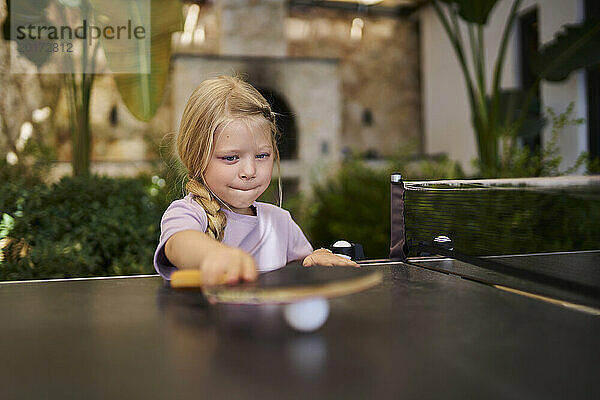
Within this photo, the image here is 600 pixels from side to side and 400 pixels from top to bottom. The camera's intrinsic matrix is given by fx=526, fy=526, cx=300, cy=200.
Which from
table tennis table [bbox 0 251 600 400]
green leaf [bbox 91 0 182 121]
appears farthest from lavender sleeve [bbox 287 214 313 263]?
green leaf [bbox 91 0 182 121]

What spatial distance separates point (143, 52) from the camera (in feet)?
9.23

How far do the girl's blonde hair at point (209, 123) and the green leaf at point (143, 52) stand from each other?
6.32ft

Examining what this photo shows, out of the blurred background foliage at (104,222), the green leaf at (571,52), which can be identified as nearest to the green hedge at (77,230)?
the blurred background foliage at (104,222)

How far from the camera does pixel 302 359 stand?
0.46m

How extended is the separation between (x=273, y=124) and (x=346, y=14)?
7099mm

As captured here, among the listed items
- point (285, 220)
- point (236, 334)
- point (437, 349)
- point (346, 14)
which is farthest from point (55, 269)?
point (346, 14)

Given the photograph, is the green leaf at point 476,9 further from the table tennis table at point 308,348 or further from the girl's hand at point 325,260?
the table tennis table at point 308,348

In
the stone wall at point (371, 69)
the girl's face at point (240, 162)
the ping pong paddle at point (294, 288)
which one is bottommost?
the ping pong paddle at point (294, 288)

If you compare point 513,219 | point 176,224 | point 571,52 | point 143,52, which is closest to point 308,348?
point 176,224

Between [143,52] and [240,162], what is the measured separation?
2.10 metres

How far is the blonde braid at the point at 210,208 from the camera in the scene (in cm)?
98

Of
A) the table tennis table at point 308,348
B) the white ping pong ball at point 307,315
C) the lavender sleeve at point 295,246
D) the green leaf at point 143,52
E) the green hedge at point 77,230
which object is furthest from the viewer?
the green leaf at point 143,52

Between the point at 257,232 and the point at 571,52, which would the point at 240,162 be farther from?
the point at 571,52

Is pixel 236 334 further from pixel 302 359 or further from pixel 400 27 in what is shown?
pixel 400 27
